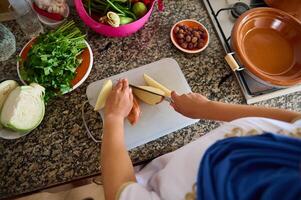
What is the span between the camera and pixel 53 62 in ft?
2.48

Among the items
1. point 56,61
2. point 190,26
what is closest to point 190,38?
point 190,26

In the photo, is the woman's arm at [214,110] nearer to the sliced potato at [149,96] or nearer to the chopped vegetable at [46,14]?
the sliced potato at [149,96]

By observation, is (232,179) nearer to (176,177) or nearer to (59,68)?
(176,177)

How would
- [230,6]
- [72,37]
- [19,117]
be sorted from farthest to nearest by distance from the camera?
[230,6], [72,37], [19,117]

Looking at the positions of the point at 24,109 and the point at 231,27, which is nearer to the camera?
the point at 24,109

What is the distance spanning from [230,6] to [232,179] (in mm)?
722

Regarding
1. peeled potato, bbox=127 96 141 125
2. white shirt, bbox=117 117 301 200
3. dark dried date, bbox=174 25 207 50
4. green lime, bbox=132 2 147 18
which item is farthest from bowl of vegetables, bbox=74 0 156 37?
white shirt, bbox=117 117 301 200

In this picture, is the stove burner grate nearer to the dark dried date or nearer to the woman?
the dark dried date

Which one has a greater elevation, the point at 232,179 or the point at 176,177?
the point at 232,179

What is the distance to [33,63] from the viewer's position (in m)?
0.75

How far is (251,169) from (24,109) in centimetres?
52

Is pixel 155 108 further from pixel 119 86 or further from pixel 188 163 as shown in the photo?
pixel 188 163

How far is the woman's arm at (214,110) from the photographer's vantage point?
0.70 metres

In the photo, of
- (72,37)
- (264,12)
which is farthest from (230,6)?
(72,37)
